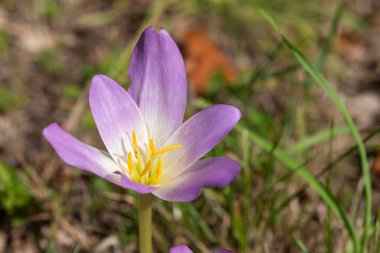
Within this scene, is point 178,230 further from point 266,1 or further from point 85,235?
point 266,1

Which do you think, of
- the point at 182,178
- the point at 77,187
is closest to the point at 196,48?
the point at 77,187

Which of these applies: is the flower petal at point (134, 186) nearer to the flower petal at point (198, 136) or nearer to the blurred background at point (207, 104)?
the flower petal at point (198, 136)

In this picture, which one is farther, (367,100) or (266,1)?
(266,1)

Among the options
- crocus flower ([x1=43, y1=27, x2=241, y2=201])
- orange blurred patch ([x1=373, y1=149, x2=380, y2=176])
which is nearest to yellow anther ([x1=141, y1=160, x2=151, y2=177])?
crocus flower ([x1=43, y1=27, x2=241, y2=201])

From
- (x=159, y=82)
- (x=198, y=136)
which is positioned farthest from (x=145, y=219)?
(x=159, y=82)

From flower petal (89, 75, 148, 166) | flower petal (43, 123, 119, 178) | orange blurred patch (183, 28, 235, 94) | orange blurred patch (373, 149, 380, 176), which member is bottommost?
flower petal (43, 123, 119, 178)

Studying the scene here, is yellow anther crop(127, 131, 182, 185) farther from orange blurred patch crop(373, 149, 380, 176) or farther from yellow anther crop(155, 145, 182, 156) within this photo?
orange blurred patch crop(373, 149, 380, 176)
